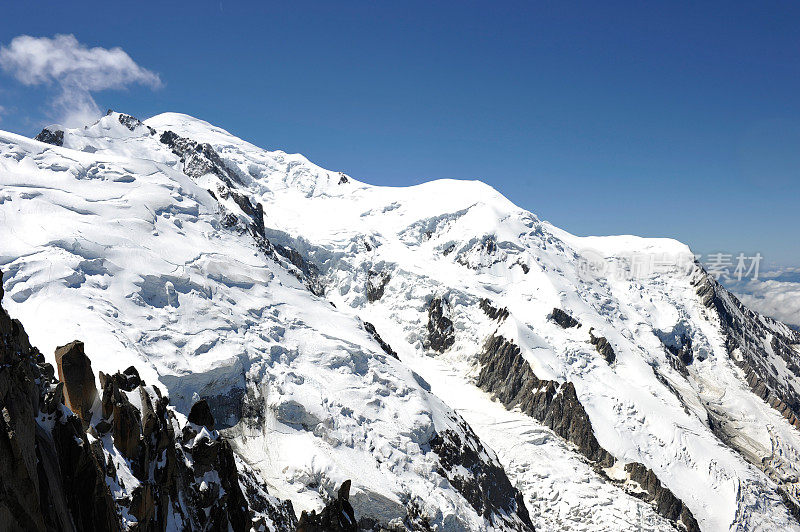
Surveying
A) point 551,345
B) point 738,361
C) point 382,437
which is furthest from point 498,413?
point 738,361

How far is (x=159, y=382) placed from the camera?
69.1 metres

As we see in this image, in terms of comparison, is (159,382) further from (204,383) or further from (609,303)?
(609,303)

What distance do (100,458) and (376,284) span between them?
15933cm

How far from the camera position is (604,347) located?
509ft

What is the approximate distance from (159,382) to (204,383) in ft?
28.7

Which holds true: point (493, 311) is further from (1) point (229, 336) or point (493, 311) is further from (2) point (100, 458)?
(2) point (100, 458)

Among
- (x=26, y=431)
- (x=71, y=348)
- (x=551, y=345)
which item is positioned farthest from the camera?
(x=551, y=345)

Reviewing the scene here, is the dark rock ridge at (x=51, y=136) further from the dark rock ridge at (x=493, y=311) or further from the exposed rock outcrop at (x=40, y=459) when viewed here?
the exposed rock outcrop at (x=40, y=459)

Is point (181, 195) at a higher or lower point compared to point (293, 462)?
higher

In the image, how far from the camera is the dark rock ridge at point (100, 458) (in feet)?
55.4

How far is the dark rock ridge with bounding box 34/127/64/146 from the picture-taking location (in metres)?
160

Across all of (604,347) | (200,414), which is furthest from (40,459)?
(604,347)

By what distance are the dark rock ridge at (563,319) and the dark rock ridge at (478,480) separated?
74613 millimetres

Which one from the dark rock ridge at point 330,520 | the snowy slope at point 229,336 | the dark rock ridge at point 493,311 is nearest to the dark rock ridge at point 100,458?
the dark rock ridge at point 330,520
